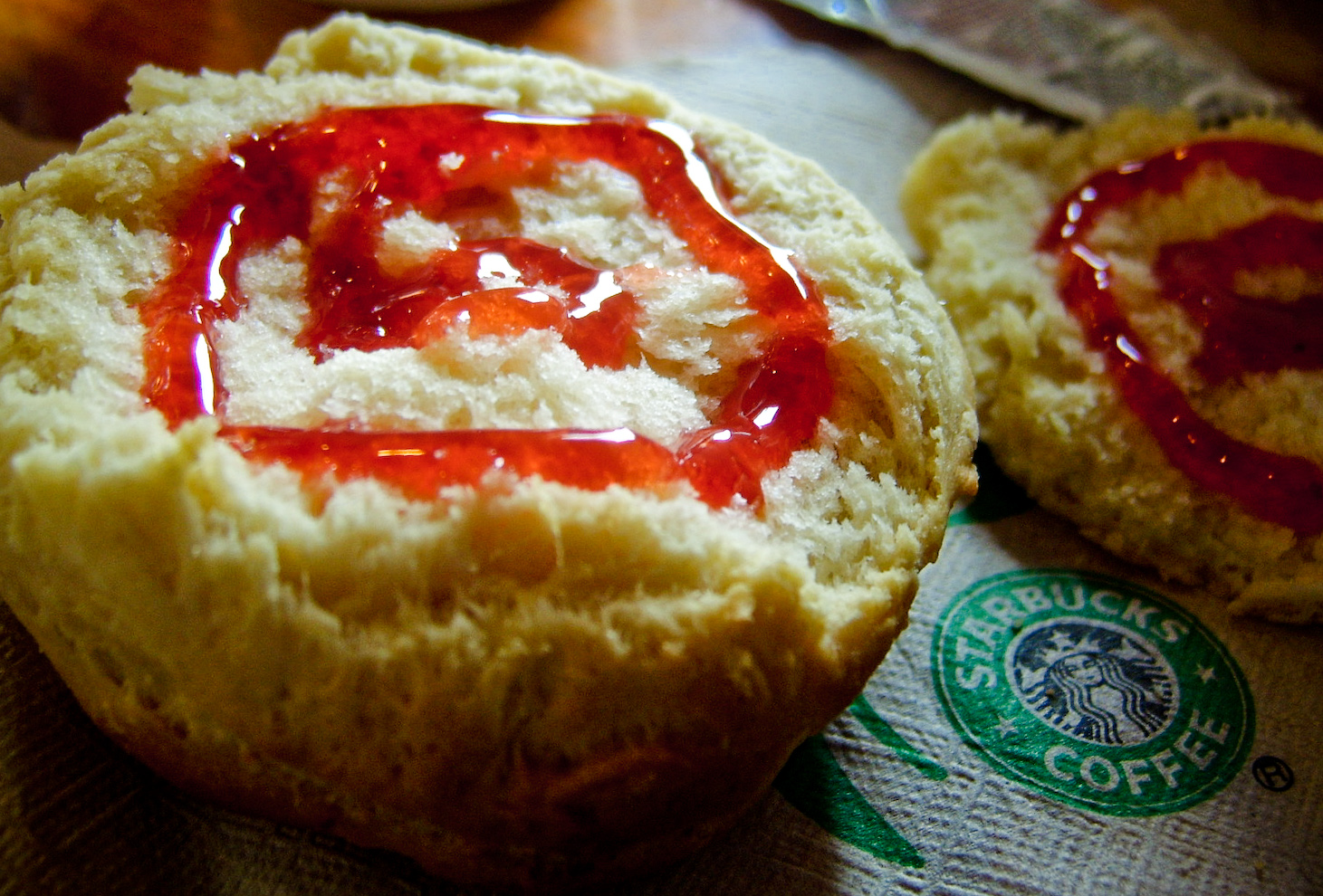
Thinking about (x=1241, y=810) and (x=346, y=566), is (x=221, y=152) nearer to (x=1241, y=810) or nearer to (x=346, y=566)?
(x=346, y=566)

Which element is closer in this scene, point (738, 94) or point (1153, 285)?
point (1153, 285)

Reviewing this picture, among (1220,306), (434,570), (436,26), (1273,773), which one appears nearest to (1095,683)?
(1273,773)

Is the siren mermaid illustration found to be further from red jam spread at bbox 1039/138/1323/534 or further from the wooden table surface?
the wooden table surface

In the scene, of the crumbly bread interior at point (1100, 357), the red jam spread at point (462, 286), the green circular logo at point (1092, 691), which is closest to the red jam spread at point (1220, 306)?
the crumbly bread interior at point (1100, 357)

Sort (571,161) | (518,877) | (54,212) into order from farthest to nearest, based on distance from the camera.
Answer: (571,161), (54,212), (518,877)

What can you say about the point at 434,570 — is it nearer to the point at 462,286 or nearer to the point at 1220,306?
the point at 462,286

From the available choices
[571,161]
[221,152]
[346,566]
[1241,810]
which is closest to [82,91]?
[221,152]
